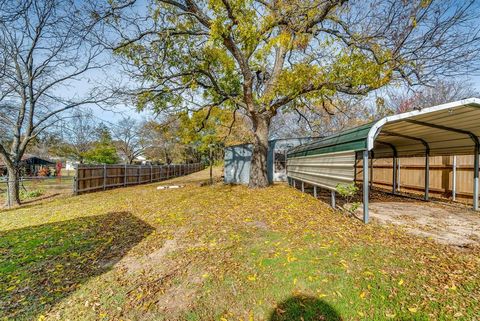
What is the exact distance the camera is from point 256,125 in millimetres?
9945

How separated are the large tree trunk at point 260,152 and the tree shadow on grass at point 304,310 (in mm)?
7763

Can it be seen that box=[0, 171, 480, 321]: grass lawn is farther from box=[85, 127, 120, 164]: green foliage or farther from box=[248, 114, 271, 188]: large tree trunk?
box=[85, 127, 120, 164]: green foliage

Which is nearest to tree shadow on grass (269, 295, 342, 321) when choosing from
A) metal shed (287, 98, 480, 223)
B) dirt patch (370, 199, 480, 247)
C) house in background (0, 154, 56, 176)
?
dirt patch (370, 199, 480, 247)

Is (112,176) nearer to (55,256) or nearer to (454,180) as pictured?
(55,256)

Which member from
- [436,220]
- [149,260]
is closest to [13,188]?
[149,260]

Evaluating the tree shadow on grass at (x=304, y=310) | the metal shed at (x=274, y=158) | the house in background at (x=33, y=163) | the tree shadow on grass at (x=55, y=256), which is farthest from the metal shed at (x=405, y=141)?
the house in background at (x=33, y=163)

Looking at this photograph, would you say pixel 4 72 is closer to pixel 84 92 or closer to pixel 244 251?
pixel 84 92

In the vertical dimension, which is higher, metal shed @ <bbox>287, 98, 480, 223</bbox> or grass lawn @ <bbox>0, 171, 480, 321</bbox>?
metal shed @ <bbox>287, 98, 480, 223</bbox>

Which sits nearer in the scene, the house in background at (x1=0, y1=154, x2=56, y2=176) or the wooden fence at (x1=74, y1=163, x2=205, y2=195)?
the wooden fence at (x1=74, y1=163, x2=205, y2=195)

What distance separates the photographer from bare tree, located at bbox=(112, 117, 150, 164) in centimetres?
3256

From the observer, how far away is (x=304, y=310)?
7.65 ft

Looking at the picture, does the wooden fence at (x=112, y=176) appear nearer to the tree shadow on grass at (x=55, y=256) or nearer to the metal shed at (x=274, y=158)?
the tree shadow on grass at (x=55, y=256)

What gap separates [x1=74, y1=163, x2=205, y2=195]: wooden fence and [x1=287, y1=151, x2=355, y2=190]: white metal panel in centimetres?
1029

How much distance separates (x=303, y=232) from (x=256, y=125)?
20.8 ft
